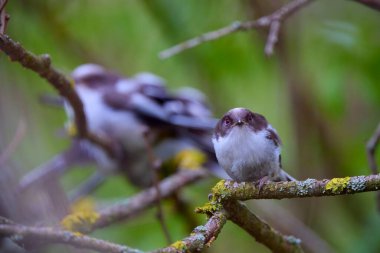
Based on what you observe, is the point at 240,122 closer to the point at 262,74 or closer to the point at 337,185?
the point at 337,185

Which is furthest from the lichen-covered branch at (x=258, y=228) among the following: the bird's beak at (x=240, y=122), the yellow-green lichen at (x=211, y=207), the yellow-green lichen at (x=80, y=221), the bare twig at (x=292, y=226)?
the bare twig at (x=292, y=226)

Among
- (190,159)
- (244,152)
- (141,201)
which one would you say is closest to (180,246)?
(244,152)

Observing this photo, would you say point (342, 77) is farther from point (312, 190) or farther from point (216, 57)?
point (312, 190)

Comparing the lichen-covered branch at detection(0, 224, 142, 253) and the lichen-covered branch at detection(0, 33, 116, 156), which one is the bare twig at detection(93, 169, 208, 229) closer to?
the lichen-covered branch at detection(0, 33, 116, 156)

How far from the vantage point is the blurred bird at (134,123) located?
3.23 meters

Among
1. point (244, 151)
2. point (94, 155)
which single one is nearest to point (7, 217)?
point (244, 151)

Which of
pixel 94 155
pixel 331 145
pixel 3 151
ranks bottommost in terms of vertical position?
pixel 3 151

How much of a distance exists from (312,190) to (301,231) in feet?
6.22

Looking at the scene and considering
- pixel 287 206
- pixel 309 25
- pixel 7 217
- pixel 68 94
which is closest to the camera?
pixel 7 217

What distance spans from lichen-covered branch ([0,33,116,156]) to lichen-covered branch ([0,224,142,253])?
39 centimetres

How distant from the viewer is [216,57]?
3549mm

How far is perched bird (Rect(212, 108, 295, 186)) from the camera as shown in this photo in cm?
145

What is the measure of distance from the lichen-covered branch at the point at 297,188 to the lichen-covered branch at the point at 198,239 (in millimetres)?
73

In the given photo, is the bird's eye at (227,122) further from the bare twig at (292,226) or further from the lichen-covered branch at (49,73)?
the bare twig at (292,226)
